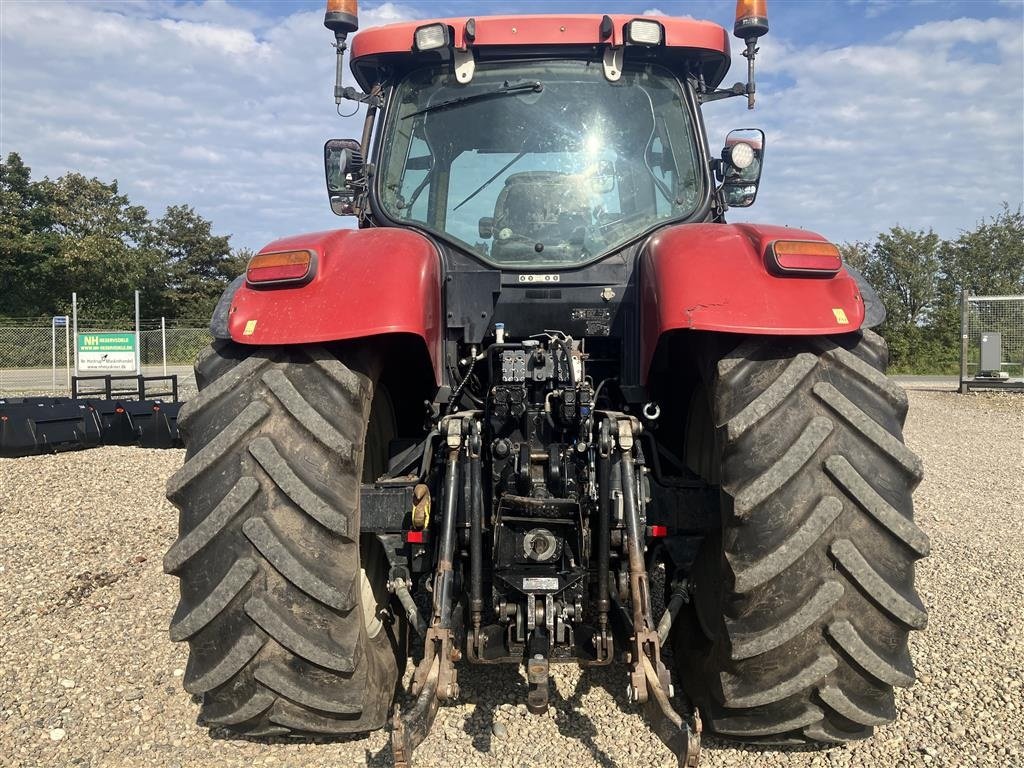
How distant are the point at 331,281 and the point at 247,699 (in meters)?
1.31

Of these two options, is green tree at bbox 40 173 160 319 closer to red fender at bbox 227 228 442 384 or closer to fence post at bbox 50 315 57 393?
fence post at bbox 50 315 57 393

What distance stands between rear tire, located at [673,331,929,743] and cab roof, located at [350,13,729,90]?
1.82m

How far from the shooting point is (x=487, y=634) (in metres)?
2.56

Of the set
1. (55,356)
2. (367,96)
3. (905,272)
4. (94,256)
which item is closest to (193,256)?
(94,256)

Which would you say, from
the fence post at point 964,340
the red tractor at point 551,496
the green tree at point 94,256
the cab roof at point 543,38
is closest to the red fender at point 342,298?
the red tractor at point 551,496

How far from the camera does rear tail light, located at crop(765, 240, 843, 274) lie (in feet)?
8.00

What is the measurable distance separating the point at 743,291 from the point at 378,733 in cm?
193

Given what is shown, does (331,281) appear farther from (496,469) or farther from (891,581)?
(891,581)

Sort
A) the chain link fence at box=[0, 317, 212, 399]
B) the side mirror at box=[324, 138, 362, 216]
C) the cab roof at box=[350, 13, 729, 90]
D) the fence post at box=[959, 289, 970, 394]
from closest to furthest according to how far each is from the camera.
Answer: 1. the cab roof at box=[350, 13, 729, 90]
2. the side mirror at box=[324, 138, 362, 216]
3. the fence post at box=[959, 289, 970, 394]
4. the chain link fence at box=[0, 317, 212, 399]

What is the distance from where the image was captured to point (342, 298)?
2.48 m

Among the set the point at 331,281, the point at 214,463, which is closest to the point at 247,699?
the point at 214,463

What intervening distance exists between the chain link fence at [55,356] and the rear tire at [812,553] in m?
16.7

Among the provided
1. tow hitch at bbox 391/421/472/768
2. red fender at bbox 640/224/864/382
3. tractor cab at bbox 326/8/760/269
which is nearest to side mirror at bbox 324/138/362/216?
tractor cab at bbox 326/8/760/269

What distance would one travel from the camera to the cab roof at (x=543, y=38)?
3.44 metres
